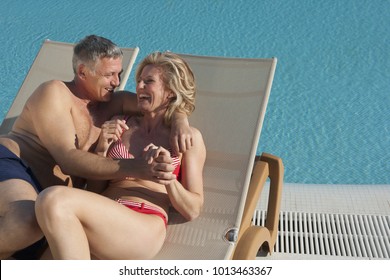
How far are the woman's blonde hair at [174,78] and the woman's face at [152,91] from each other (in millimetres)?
27

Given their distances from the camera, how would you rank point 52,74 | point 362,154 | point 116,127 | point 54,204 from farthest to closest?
point 362,154, point 52,74, point 116,127, point 54,204

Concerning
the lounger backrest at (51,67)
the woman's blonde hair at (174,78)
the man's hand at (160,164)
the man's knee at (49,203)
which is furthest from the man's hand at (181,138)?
the lounger backrest at (51,67)

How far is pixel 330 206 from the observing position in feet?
14.9

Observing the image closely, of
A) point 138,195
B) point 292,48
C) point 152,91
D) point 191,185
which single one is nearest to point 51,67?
point 152,91

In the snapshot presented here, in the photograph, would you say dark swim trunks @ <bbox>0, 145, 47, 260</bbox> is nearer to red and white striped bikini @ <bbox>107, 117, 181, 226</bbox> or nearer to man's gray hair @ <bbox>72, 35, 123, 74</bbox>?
red and white striped bikini @ <bbox>107, 117, 181, 226</bbox>

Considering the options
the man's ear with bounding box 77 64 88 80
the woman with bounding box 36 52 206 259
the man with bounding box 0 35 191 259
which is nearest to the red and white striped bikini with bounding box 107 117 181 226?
the woman with bounding box 36 52 206 259

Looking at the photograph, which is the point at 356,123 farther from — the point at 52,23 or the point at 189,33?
the point at 52,23

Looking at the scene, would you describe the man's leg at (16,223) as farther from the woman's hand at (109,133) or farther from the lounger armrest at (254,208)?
the lounger armrest at (254,208)

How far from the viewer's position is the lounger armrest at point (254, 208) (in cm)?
312

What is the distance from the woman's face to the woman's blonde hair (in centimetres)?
3

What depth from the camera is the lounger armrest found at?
10.2 ft

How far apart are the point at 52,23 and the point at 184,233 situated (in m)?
6.12

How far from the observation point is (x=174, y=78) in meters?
3.18
